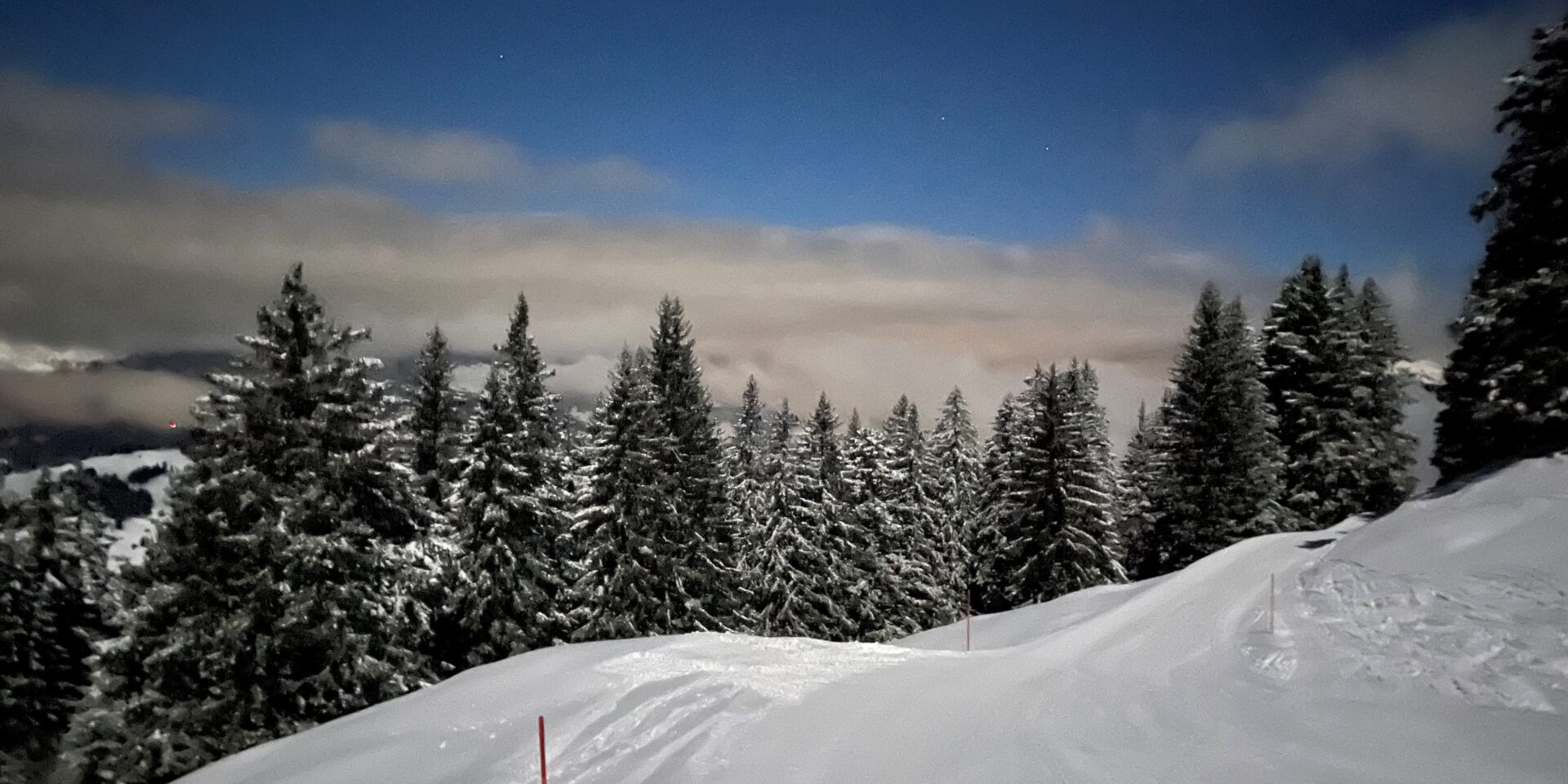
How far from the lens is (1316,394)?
3347cm

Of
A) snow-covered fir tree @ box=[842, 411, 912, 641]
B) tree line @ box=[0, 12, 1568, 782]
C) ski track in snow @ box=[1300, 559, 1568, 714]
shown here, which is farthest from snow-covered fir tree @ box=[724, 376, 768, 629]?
ski track in snow @ box=[1300, 559, 1568, 714]

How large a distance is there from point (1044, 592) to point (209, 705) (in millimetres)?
29460

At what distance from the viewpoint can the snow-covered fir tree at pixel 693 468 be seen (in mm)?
29578

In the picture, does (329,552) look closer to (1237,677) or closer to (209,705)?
(209,705)

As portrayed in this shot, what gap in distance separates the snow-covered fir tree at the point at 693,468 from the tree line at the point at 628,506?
0.49 ft

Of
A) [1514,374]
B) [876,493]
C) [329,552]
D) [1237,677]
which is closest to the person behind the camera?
[1237,677]

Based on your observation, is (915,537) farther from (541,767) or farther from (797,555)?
(541,767)

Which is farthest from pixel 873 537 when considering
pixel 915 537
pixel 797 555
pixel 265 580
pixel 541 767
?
pixel 541 767

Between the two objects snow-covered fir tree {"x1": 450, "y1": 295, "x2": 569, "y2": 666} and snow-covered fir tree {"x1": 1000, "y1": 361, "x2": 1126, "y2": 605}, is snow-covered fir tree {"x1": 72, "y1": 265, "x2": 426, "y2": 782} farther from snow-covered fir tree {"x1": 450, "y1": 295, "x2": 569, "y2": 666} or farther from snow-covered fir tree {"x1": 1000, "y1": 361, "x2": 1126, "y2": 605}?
snow-covered fir tree {"x1": 1000, "y1": 361, "x2": 1126, "y2": 605}

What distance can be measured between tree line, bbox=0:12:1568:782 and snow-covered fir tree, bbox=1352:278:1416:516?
0.15 m

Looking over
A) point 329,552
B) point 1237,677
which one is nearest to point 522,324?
point 329,552

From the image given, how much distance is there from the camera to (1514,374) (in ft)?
55.3

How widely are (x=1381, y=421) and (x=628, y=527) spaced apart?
31990 mm

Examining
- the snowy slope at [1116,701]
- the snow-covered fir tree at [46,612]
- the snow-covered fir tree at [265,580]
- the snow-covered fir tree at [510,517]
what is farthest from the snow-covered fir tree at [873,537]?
the snow-covered fir tree at [46,612]
